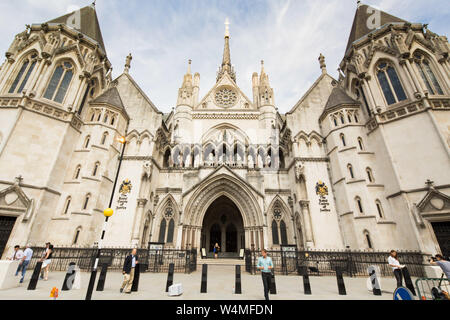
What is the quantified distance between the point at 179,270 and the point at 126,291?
6.60 m

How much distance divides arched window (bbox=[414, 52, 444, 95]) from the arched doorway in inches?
755

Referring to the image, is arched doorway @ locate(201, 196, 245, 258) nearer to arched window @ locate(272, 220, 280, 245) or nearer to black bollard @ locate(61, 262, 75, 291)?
arched window @ locate(272, 220, 280, 245)

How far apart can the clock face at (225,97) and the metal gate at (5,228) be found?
2332 centimetres

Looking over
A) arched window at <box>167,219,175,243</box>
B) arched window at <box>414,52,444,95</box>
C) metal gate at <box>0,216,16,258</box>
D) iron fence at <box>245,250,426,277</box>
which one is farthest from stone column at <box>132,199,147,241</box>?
arched window at <box>414,52,444,95</box>

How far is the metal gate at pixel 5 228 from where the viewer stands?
11.9 m

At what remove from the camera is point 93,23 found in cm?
1953

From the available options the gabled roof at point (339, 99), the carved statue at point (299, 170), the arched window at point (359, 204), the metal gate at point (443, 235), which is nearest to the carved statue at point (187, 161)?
the carved statue at point (299, 170)

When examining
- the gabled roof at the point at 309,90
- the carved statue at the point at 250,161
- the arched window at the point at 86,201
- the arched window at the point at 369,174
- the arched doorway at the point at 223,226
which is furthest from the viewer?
the arched doorway at the point at 223,226

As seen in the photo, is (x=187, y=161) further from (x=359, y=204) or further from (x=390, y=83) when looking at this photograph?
(x=390, y=83)

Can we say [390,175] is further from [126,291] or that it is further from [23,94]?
[23,94]

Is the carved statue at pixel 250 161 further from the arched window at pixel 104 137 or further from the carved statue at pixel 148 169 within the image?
the arched window at pixel 104 137

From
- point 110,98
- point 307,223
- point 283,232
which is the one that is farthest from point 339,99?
point 110,98

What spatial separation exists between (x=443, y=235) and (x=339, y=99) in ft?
38.4
